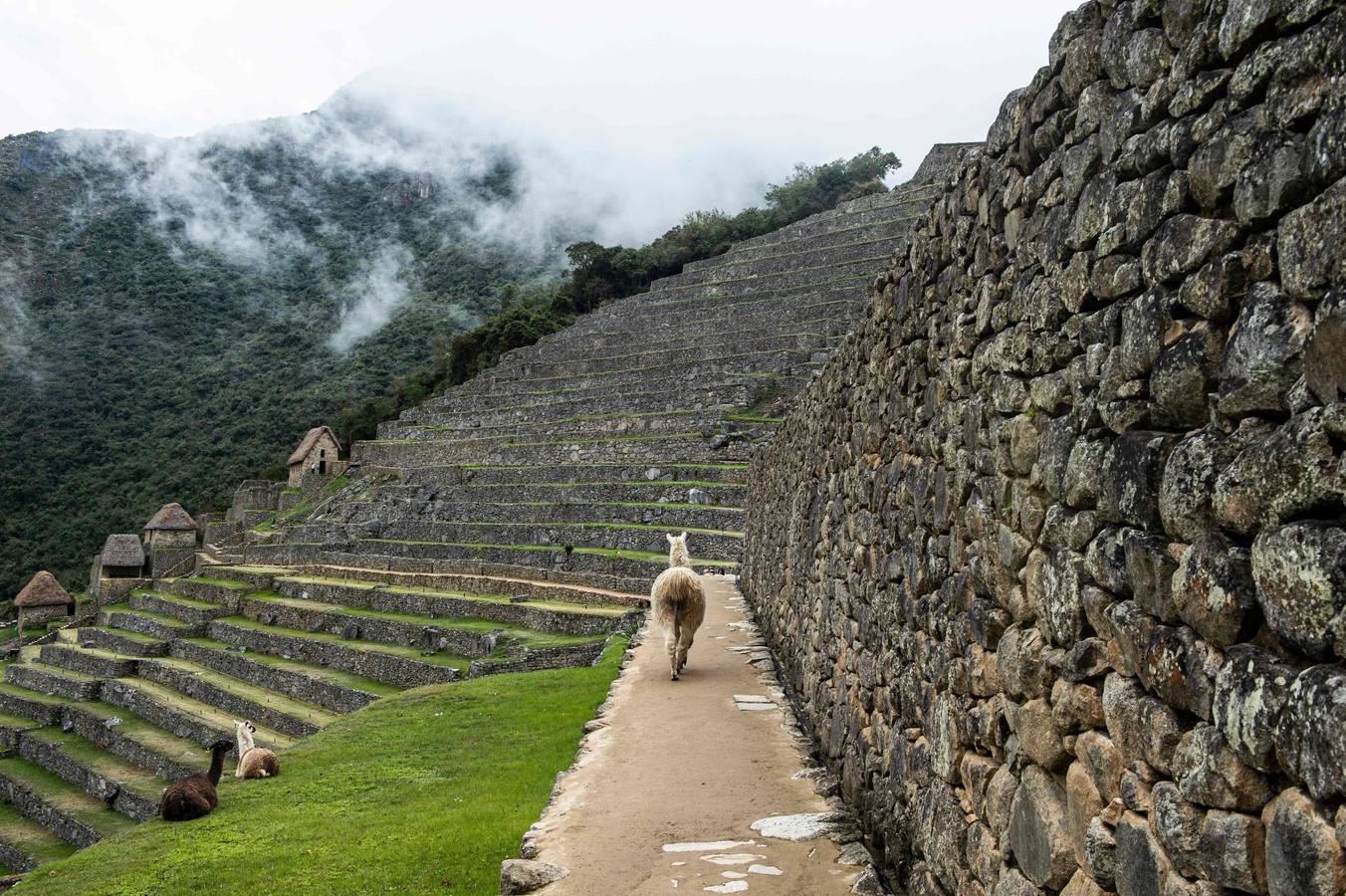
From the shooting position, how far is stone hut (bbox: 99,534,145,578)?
3800 cm

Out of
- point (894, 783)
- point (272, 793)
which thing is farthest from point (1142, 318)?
point (272, 793)

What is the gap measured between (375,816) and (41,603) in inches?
1379

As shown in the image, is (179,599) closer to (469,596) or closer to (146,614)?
(146,614)

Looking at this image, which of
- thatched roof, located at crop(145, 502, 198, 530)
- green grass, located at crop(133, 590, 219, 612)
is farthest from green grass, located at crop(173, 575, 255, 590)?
thatched roof, located at crop(145, 502, 198, 530)

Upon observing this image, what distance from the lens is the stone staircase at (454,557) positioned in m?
17.2

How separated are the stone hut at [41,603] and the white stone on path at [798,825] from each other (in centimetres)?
3770

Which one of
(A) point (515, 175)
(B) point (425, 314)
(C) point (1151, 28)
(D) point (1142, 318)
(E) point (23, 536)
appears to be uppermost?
(A) point (515, 175)

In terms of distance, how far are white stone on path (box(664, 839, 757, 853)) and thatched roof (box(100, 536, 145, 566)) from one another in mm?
39269

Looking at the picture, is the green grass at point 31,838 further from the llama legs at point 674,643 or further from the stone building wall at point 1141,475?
the stone building wall at point 1141,475

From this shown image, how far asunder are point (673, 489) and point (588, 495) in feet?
8.69

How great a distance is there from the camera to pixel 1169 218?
1936mm

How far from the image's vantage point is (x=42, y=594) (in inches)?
1390

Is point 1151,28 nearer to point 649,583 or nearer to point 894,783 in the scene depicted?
point 894,783

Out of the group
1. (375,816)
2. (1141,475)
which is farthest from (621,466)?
(1141,475)
